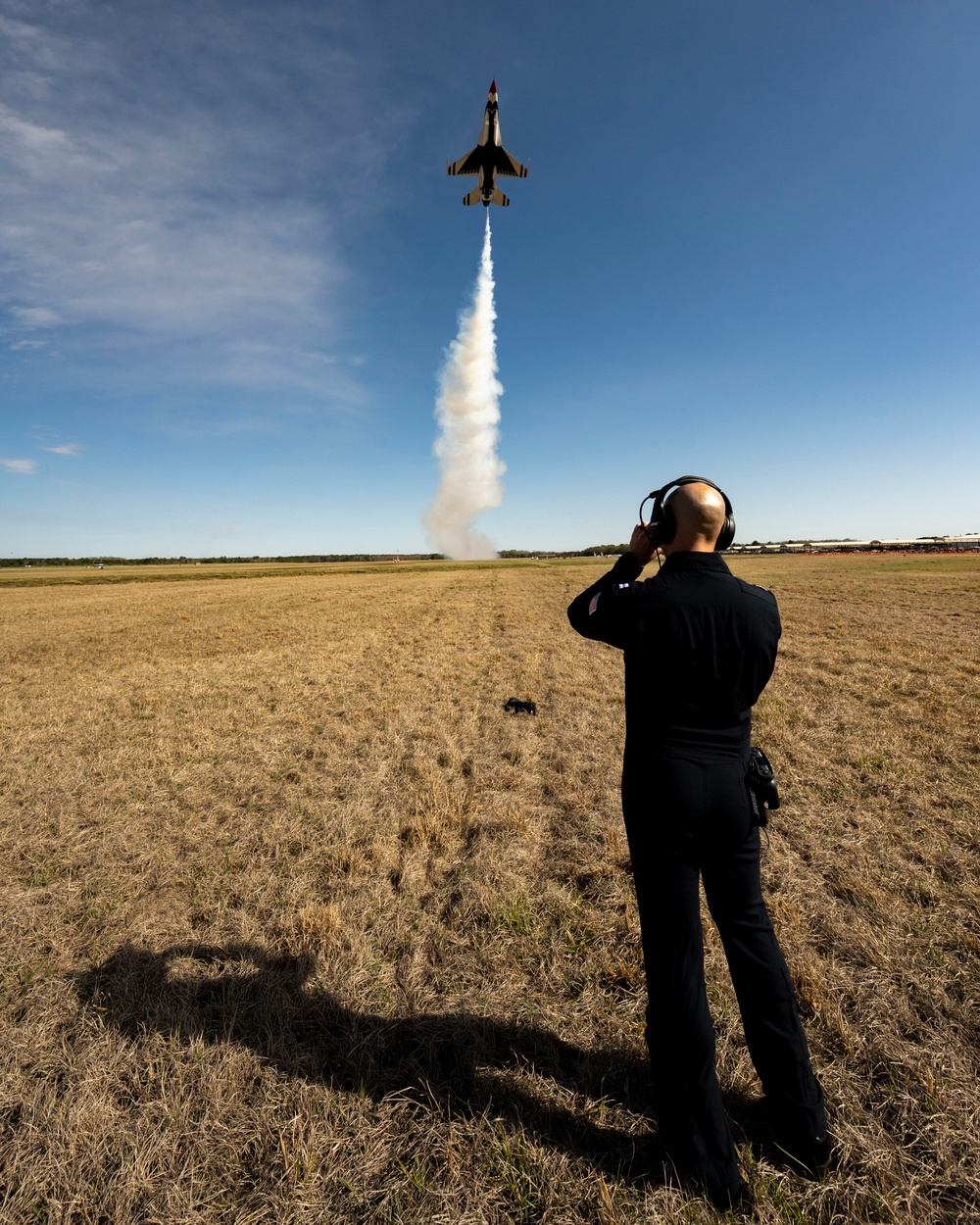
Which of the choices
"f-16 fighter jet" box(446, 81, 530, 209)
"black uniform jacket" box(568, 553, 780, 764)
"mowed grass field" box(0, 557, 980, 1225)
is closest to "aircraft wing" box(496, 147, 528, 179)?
"f-16 fighter jet" box(446, 81, 530, 209)

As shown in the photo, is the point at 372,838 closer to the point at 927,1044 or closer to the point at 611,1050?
the point at 611,1050

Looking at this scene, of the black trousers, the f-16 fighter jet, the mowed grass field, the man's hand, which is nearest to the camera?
the black trousers

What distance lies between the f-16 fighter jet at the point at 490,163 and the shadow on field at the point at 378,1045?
3520 centimetres

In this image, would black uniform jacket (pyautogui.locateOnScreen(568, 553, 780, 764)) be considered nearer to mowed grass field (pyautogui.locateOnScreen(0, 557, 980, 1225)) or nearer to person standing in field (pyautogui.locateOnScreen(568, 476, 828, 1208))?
person standing in field (pyautogui.locateOnScreen(568, 476, 828, 1208))

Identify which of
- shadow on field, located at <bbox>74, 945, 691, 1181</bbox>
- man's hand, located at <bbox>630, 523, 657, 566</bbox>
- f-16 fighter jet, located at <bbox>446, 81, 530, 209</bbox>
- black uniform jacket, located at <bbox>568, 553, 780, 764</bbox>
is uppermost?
f-16 fighter jet, located at <bbox>446, 81, 530, 209</bbox>

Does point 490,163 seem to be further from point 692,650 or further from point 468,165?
point 692,650

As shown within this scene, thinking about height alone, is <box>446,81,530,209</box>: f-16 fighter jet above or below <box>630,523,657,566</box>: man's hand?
above

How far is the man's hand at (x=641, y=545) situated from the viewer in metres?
2.90

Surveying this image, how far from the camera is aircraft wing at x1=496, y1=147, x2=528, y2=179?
28594 mm

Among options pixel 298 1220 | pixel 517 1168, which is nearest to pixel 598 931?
pixel 517 1168

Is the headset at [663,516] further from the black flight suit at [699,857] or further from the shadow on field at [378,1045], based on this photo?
the shadow on field at [378,1045]

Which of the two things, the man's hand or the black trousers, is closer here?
the black trousers

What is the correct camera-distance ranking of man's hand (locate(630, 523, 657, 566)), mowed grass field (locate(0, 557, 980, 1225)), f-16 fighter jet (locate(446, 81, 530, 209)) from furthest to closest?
1. f-16 fighter jet (locate(446, 81, 530, 209))
2. man's hand (locate(630, 523, 657, 566))
3. mowed grass field (locate(0, 557, 980, 1225))

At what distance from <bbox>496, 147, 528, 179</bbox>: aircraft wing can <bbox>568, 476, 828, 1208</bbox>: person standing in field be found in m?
35.8
